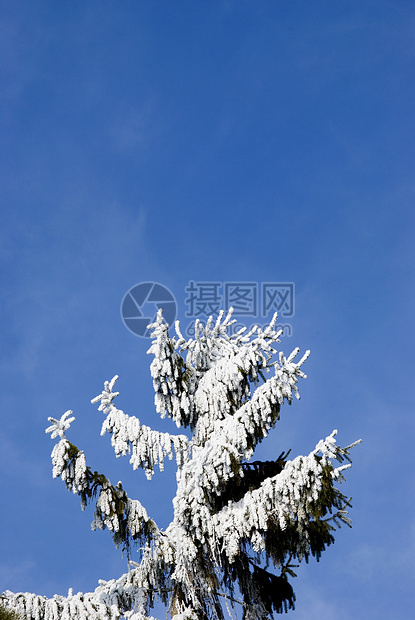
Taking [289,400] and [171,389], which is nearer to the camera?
[289,400]

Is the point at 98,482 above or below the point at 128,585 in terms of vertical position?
above

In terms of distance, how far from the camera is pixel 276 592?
→ 14.1 m

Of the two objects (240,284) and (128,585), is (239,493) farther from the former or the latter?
(240,284)

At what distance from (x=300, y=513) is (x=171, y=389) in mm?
4241

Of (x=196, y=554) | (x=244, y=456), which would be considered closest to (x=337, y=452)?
(x=244, y=456)

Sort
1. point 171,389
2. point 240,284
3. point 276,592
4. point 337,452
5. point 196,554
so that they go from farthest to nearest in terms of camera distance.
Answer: point 240,284 → point 171,389 → point 276,592 → point 196,554 → point 337,452

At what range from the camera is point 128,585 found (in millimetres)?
13359

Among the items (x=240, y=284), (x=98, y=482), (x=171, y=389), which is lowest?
(x=98, y=482)

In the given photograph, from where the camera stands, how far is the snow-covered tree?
1232 cm

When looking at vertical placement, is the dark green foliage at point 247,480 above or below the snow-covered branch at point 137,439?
below

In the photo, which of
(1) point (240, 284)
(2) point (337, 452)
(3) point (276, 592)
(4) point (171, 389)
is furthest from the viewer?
(1) point (240, 284)

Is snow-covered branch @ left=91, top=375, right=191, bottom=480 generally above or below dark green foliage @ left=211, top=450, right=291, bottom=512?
above

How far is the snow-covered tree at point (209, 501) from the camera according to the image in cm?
1232

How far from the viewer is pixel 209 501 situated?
13.2m
